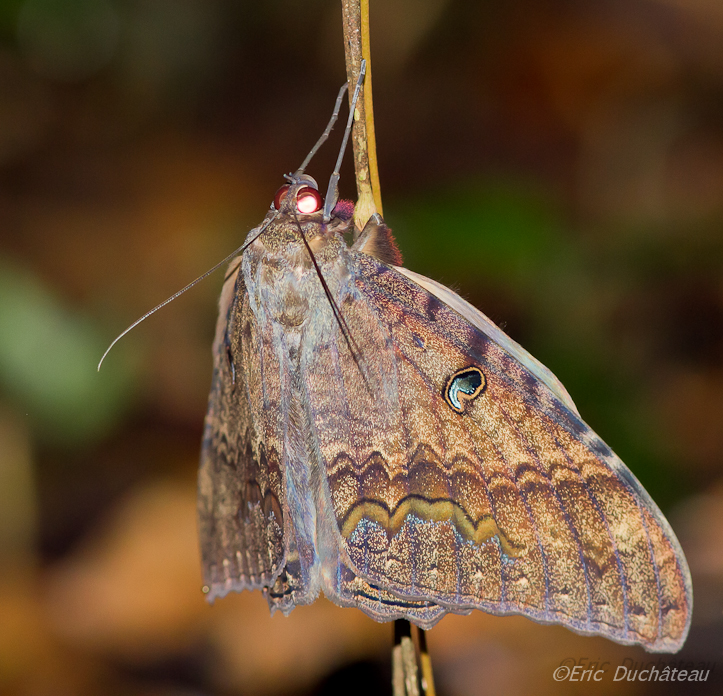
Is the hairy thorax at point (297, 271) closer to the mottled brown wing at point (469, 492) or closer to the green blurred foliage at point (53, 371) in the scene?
the mottled brown wing at point (469, 492)

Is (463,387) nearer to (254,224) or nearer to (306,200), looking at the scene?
(306,200)

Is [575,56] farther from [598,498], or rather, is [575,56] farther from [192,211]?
[598,498]

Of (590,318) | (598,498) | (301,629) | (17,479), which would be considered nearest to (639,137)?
(590,318)

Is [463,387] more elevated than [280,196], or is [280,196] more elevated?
[280,196]

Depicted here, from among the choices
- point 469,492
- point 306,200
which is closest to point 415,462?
point 469,492

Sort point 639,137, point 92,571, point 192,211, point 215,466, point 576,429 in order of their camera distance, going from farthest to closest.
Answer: point 192,211 < point 639,137 < point 92,571 < point 215,466 < point 576,429

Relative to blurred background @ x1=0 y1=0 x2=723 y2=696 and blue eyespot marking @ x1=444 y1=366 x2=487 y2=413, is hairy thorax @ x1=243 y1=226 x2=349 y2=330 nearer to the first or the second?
blue eyespot marking @ x1=444 y1=366 x2=487 y2=413

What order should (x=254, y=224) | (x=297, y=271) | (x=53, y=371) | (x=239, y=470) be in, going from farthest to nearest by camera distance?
(x=254, y=224), (x=53, y=371), (x=239, y=470), (x=297, y=271)

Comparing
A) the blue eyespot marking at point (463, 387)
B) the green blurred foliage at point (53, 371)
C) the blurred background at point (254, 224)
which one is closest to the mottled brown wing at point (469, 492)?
the blue eyespot marking at point (463, 387)
